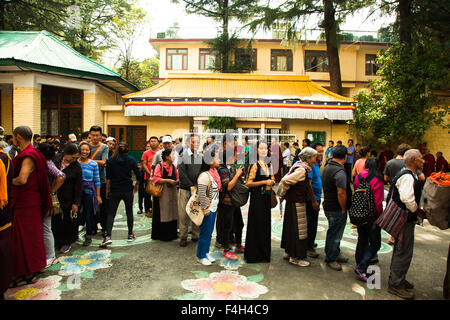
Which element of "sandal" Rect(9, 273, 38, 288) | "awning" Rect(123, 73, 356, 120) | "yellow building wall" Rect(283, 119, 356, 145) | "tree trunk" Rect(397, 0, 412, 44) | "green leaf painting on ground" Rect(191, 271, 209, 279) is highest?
"tree trunk" Rect(397, 0, 412, 44)

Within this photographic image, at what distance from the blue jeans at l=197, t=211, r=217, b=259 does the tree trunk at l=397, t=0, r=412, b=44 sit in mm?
13289

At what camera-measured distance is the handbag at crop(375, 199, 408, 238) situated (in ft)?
12.1

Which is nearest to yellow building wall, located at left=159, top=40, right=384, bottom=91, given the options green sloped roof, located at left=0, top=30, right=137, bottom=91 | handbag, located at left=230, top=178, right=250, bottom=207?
green sloped roof, located at left=0, top=30, right=137, bottom=91

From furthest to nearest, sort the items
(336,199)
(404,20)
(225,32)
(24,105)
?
1. (225,32)
2. (404,20)
3. (24,105)
4. (336,199)

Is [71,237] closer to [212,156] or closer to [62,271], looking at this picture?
[62,271]

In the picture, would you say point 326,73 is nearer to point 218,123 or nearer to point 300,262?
point 218,123

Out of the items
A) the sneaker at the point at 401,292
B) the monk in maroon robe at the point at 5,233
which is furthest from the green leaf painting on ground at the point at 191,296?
Answer: the sneaker at the point at 401,292

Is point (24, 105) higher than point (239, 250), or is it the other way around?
point (24, 105)

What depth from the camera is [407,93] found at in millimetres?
12766

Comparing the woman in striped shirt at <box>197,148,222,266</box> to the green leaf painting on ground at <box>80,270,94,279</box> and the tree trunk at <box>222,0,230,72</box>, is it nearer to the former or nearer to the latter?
the green leaf painting on ground at <box>80,270,94,279</box>

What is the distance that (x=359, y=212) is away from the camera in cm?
405

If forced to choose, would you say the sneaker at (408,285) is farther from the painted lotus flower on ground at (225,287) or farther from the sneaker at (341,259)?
the painted lotus flower on ground at (225,287)

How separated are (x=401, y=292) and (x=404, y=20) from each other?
13534 mm

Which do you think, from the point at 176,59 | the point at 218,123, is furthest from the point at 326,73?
the point at 176,59
